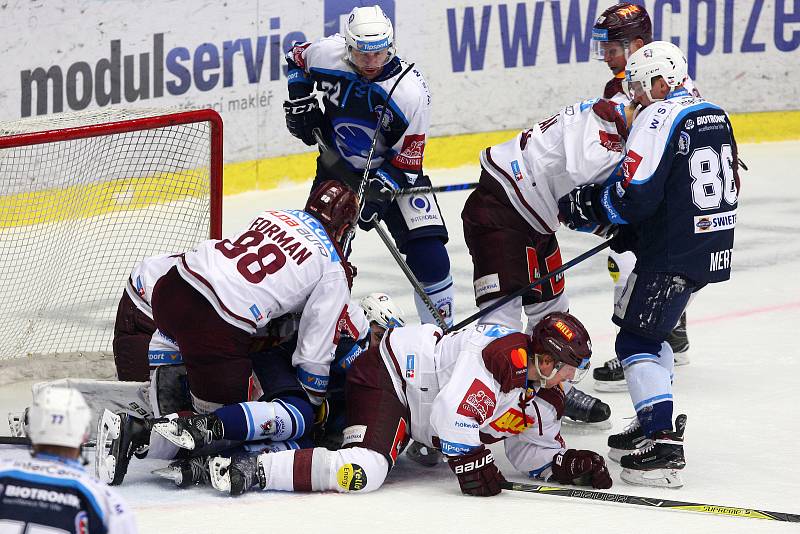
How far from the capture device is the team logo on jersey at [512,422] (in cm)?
386

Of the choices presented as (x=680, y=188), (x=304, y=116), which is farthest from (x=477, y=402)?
(x=304, y=116)

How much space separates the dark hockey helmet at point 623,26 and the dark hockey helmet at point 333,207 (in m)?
1.51

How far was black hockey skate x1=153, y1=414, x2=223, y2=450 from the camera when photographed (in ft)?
12.3

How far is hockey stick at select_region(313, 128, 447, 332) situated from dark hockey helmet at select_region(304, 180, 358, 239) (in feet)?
3.65

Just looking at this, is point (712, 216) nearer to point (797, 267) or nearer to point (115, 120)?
point (115, 120)

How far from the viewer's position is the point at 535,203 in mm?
4504

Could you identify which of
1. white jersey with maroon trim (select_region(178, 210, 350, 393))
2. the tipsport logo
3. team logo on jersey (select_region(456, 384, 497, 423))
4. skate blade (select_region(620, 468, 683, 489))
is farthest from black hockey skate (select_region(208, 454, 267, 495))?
the tipsport logo

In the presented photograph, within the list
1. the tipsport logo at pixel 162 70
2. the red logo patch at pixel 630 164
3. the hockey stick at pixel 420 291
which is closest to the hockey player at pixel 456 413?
the red logo patch at pixel 630 164

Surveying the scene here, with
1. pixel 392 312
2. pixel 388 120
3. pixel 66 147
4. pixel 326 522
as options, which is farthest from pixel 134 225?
pixel 326 522

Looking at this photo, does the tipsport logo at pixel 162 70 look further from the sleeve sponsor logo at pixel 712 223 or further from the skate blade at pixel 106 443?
the sleeve sponsor logo at pixel 712 223

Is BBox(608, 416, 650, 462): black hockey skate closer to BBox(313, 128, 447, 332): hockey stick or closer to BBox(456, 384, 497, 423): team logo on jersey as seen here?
BBox(456, 384, 497, 423): team logo on jersey

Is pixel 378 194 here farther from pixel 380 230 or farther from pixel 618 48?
pixel 618 48

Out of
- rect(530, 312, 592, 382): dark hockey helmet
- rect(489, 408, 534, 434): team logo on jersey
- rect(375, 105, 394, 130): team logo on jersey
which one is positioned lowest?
rect(489, 408, 534, 434): team logo on jersey

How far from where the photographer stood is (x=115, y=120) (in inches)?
197
